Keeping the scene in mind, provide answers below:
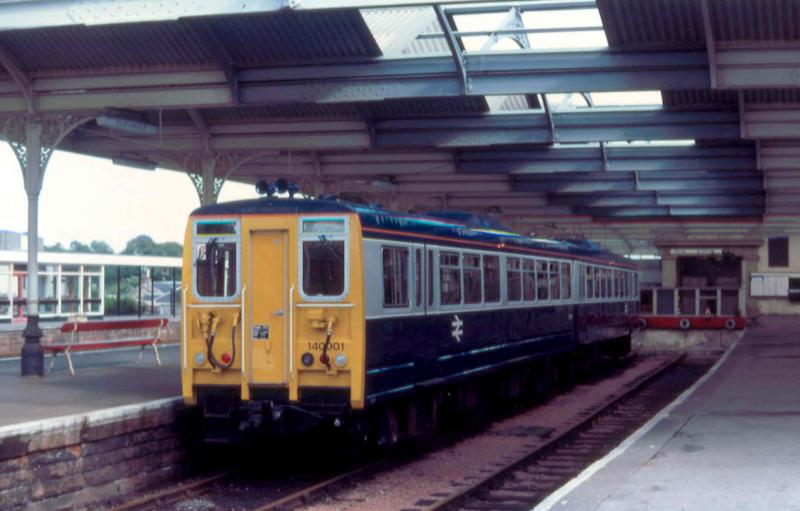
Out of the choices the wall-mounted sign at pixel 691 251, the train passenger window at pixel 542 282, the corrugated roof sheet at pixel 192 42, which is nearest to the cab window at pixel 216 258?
the corrugated roof sheet at pixel 192 42

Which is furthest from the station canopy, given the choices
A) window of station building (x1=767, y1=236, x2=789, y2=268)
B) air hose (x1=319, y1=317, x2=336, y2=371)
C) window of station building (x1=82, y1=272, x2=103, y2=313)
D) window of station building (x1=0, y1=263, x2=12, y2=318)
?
window of station building (x1=767, y1=236, x2=789, y2=268)

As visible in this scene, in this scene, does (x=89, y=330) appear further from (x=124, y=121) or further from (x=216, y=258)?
(x=216, y=258)

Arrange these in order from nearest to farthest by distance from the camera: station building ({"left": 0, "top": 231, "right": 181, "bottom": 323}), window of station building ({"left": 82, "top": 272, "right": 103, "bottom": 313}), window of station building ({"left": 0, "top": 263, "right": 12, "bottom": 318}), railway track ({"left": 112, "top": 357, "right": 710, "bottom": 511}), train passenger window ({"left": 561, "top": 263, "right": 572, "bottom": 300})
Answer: railway track ({"left": 112, "top": 357, "right": 710, "bottom": 511}) < train passenger window ({"left": 561, "top": 263, "right": 572, "bottom": 300}) < window of station building ({"left": 0, "top": 263, "right": 12, "bottom": 318}) < station building ({"left": 0, "top": 231, "right": 181, "bottom": 323}) < window of station building ({"left": 82, "top": 272, "right": 103, "bottom": 313})

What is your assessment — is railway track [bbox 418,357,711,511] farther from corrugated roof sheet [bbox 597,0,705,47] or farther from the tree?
the tree

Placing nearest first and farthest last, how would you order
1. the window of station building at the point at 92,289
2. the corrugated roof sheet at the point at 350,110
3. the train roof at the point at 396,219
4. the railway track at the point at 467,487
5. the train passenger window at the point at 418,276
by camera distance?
the railway track at the point at 467,487 → the train roof at the point at 396,219 → the train passenger window at the point at 418,276 → the corrugated roof sheet at the point at 350,110 → the window of station building at the point at 92,289

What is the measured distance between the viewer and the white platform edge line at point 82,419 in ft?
32.8

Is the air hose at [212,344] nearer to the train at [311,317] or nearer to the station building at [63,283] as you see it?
the train at [311,317]

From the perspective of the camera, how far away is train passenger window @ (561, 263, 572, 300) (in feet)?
66.2

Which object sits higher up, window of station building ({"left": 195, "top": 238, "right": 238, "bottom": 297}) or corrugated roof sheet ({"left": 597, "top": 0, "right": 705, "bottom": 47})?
corrugated roof sheet ({"left": 597, "top": 0, "right": 705, "bottom": 47})

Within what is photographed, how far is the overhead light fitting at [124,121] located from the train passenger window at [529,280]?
20.3ft

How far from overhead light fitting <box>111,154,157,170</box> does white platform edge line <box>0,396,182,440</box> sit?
35.7 feet

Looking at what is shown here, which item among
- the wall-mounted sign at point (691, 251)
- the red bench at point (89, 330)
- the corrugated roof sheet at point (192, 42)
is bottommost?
the red bench at point (89, 330)

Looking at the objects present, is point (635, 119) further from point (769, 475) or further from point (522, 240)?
Answer: point (769, 475)

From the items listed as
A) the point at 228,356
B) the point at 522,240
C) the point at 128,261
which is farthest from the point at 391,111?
the point at 128,261
